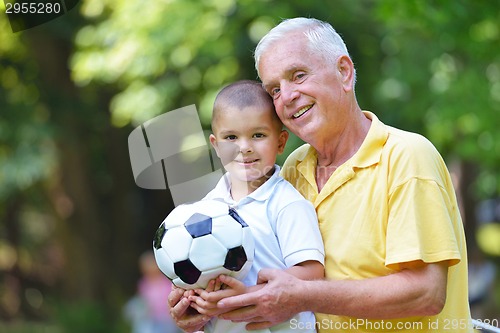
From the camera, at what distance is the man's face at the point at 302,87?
3131mm

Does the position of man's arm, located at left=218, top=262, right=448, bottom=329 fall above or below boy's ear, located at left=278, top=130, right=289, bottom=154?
below

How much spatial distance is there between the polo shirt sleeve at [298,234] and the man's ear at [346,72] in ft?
1.74

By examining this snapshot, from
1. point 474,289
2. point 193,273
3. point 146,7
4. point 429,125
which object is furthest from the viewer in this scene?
point 474,289

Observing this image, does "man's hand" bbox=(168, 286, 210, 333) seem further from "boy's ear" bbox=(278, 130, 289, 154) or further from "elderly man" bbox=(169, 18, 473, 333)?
"boy's ear" bbox=(278, 130, 289, 154)

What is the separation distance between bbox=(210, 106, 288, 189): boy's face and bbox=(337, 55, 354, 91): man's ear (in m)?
0.32

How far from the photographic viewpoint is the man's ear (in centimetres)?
323

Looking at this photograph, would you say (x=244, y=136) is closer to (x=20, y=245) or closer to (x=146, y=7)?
(x=146, y=7)

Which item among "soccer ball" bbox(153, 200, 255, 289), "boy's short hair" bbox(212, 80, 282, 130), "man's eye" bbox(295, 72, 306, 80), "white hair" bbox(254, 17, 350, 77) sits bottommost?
"soccer ball" bbox(153, 200, 255, 289)

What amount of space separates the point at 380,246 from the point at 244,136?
67 cm

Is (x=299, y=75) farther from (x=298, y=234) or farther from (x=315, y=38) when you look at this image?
(x=298, y=234)

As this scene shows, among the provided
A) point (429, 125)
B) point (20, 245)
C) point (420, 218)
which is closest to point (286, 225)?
point (420, 218)

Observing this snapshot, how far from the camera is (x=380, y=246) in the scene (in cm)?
293

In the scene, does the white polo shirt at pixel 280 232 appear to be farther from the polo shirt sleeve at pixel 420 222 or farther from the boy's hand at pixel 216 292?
the polo shirt sleeve at pixel 420 222

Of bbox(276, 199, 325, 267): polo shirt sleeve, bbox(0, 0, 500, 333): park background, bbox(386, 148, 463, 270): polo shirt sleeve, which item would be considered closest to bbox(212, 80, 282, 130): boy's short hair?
bbox(276, 199, 325, 267): polo shirt sleeve
